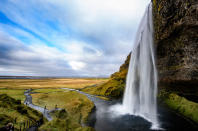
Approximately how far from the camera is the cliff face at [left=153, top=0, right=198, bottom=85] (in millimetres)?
18406

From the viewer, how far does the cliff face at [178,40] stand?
60.4 ft

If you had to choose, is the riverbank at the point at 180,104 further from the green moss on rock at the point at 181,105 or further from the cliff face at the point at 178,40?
the cliff face at the point at 178,40

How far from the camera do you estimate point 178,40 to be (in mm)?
22000

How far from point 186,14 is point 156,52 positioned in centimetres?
1266

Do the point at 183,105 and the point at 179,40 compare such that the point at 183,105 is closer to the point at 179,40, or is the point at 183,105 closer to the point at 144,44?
the point at 179,40

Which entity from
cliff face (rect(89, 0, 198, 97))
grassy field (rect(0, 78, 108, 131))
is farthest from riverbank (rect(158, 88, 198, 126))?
grassy field (rect(0, 78, 108, 131))

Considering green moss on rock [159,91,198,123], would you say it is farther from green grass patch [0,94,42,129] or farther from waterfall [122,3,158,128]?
green grass patch [0,94,42,129]

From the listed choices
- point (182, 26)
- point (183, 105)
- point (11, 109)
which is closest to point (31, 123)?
point (11, 109)

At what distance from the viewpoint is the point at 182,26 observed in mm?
19781

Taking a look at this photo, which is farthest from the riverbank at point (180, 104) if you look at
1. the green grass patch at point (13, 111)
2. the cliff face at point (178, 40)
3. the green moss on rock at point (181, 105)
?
the green grass patch at point (13, 111)

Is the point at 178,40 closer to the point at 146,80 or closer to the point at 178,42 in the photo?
the point at 178,42

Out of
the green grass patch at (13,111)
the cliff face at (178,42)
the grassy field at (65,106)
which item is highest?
the cliff face at (178,42)

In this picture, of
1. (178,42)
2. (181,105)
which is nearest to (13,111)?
(178,42)

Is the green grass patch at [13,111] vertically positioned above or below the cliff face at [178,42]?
below
